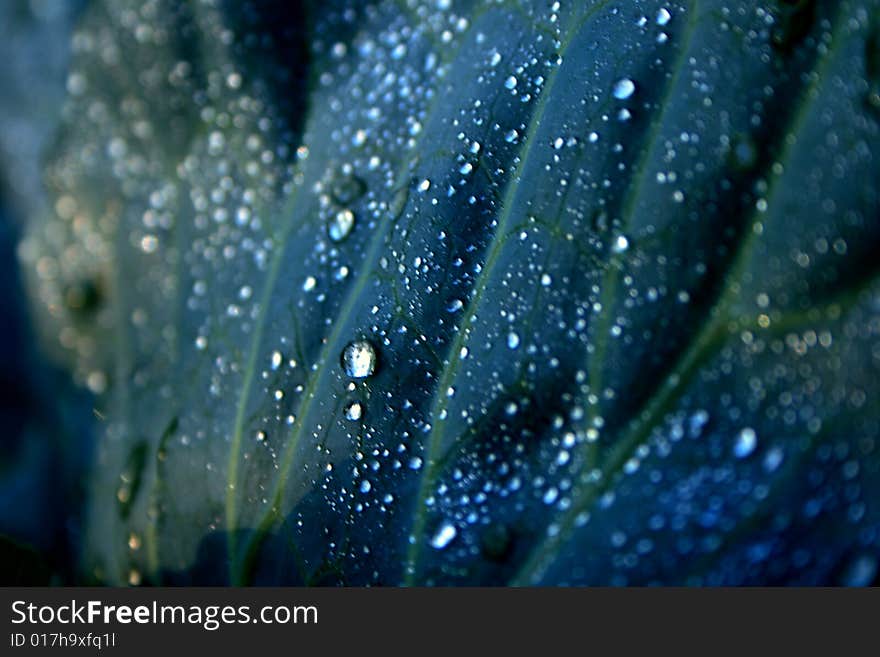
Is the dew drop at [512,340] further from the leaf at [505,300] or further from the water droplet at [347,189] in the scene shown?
the water droplet at [347,189]

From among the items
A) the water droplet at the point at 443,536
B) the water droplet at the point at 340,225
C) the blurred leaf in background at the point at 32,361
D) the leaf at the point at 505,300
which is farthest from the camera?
the blurred leaf in background at the point at 32,361

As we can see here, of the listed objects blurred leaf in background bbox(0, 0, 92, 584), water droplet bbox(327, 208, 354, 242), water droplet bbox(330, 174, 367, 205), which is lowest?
blurred leaf in background bbox(0, 0, 92, 584)

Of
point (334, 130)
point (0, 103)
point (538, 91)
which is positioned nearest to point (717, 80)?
point (538, 91)

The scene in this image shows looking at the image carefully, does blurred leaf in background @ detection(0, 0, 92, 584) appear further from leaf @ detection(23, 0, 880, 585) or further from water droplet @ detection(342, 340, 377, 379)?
water droplet @ detection(342, 340, 377, 379)

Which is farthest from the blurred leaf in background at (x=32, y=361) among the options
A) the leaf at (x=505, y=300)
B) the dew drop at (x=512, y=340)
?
the dew drop at (x=512, y=340)

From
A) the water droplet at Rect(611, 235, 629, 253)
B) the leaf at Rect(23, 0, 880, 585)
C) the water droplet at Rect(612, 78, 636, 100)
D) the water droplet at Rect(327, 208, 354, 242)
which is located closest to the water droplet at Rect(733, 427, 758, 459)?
the leaf at Rect(23, 0, 880, 585)
